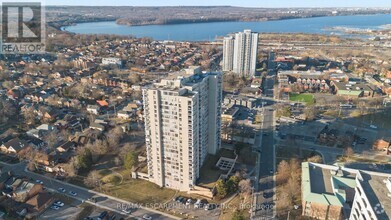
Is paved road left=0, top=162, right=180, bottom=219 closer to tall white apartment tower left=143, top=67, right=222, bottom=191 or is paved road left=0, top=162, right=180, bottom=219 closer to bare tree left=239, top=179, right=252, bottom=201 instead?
tall white apartment tower left=143, top=67, right=222, bottom=191

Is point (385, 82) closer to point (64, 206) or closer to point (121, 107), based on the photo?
point (121, 107)

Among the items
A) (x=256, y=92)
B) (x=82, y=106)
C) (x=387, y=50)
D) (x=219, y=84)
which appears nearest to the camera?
(x=219, y=84)

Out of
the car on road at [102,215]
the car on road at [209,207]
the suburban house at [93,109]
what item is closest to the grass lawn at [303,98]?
the car on road at [209,207]

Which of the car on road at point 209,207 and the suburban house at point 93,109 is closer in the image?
the car on road at point 209,207

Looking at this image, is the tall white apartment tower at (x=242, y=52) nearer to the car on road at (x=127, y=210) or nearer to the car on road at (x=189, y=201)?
the car on road at (x=189, y=201)

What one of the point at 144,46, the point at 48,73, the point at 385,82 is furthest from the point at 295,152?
the point at 144,46

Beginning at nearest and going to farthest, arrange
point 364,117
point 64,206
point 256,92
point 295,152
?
1. point 64,206
2. point 295,152
3. point 364,117
4. point 256,92

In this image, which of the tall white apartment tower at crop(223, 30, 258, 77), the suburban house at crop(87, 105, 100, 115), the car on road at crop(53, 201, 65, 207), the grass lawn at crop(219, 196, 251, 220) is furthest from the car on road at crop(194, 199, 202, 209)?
the tall white apartment tower at crop(223, 30, 258, 77)
